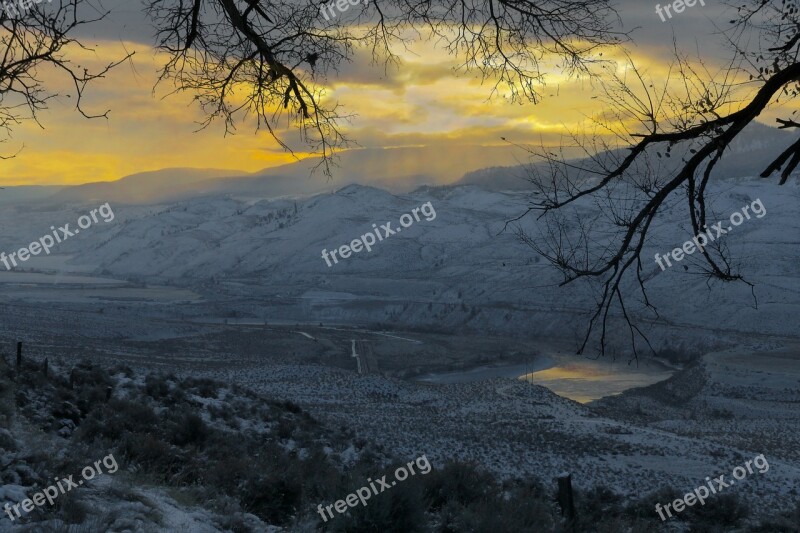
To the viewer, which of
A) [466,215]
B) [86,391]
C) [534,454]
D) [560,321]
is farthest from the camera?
[466,215]

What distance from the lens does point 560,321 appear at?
7412 centimetres

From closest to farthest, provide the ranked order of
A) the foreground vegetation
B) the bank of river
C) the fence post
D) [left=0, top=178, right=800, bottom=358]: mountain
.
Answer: the foreground vegetation, the fence post, the bank of river, [left=0, top=178, right=800, bottom=358]: mountain

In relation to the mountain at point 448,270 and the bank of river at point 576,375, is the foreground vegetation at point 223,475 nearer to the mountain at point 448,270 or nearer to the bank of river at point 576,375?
the mountain at point 448,270

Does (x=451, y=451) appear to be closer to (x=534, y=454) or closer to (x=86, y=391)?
(x=534, y=454)

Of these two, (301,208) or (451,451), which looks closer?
(451,451)

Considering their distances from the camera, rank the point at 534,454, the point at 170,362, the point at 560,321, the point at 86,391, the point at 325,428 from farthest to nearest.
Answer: the point at 560,321
the point at 170,362
the point at 534,454
the point at 325,428
the point at 86,391

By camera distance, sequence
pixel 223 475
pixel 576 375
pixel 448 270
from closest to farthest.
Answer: pixel 223 475
pixel 576 375
pixel 448 270

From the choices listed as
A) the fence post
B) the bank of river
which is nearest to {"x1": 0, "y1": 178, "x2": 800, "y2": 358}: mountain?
the bank of river

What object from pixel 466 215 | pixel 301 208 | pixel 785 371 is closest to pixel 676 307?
pixel 785 371

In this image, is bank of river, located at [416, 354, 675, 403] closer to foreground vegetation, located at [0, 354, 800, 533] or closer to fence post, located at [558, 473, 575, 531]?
foreground vegetation, located at [0, 354, 800, 533]

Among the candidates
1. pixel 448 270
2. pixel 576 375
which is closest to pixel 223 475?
pixel 576 375

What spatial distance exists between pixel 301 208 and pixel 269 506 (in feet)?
630

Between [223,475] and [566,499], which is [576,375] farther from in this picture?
[223,475]

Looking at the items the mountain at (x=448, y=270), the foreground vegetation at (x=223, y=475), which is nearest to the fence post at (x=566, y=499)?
the foreground vegetation at (x=223, y=475)
